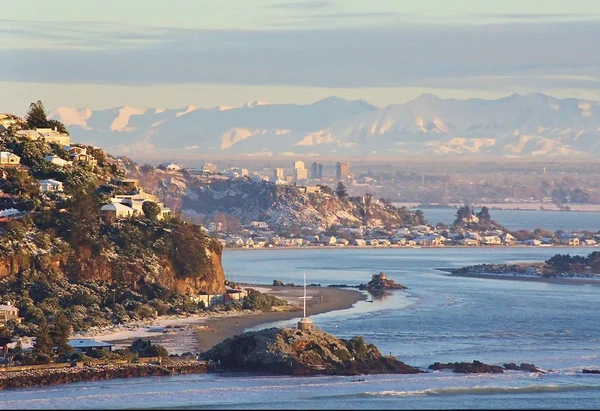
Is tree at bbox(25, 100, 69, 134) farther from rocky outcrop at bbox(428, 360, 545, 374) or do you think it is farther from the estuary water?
rocky outcrop at bbox(428, 360, 545, 374)

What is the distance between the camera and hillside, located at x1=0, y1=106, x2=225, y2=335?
7281 cm

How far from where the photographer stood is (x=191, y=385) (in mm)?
53844

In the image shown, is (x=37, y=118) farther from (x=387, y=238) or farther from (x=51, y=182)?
(x=387, y=238)

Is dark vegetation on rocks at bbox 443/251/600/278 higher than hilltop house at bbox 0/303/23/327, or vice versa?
dark vegetation on rocks at bbox 443/251/600/278

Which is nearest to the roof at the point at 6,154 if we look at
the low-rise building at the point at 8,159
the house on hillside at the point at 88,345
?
the low-rise building at the point at 8,159

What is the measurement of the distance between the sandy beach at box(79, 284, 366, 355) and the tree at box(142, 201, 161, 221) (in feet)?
23.5

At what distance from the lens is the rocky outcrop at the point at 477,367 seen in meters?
57.9

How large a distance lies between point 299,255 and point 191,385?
92.0 metres

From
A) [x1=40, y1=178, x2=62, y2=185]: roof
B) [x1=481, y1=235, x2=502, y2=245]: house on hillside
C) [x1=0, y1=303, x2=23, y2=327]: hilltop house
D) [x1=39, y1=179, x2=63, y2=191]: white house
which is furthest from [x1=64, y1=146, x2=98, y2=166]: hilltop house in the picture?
[x1=481, y1=235, x2=502, y2=245]: house on hillside

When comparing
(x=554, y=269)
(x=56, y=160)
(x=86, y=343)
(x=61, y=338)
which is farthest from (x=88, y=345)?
(x=554, y=269)

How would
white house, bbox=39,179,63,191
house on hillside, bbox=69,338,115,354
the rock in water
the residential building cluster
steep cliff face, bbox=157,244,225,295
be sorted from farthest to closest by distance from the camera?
the residential building cluster
white house, bbox=39,179,63,191
steep cliff face, bbox=157,244,225,295
house on hillside, bbox=69,338,115,354
the rock in water

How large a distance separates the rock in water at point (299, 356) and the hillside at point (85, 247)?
10882 mm

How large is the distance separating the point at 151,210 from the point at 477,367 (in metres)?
30.0

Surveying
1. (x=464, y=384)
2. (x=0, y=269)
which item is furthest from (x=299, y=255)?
(x=464, y=384)
